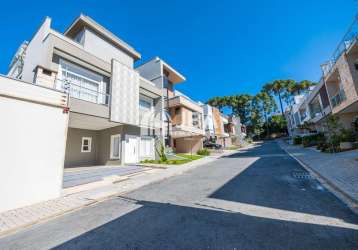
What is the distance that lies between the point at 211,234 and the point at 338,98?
23582 millimetres

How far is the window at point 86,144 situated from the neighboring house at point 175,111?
308 inches

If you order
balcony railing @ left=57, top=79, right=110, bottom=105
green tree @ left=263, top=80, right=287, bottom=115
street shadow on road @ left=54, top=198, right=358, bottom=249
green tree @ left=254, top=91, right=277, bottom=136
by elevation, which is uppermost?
green tree @ left=263, top=80, right=287, bottom=115

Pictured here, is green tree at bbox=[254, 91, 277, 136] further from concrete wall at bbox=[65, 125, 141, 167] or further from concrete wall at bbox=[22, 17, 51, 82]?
concrete wall at bbox=[22, 17, 51, 82]

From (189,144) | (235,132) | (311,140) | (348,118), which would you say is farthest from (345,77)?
(235,132)

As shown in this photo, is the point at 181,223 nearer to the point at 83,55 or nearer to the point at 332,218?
the point at 332,218

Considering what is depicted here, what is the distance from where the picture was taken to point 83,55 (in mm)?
11562

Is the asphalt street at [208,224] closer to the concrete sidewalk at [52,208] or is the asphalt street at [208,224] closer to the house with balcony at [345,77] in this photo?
the concrete sidewalk at [52,208]

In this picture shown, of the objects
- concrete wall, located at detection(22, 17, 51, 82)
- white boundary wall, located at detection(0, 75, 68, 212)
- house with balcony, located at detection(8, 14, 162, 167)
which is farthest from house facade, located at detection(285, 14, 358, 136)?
concrete wall, located at detection(22, 17, 51, 82)

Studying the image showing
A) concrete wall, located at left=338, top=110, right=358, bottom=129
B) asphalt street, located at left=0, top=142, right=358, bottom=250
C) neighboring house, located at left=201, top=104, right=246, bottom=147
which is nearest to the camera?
asphalt street, located at left=0, top=142, right=358, bottom=250

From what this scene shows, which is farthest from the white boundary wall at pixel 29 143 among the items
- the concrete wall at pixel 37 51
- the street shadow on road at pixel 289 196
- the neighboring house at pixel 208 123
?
the neighboring house at pixel 208 123

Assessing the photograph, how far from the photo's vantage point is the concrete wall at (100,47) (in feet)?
46.0

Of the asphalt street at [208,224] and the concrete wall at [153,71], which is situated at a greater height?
the concrete wall at [153,71]

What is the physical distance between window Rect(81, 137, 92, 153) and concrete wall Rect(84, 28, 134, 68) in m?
7.71

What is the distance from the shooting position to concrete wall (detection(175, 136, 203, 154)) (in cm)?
2703
